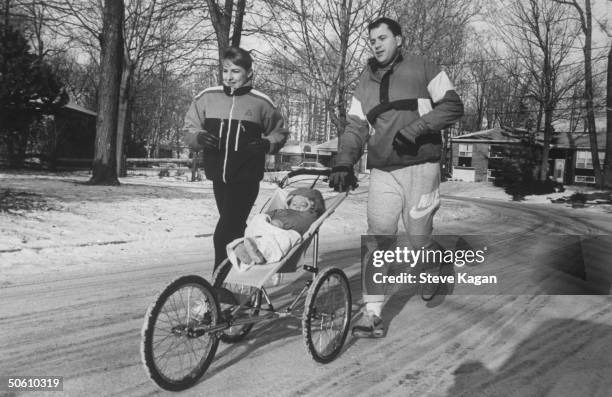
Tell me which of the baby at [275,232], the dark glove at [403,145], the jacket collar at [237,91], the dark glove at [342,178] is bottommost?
the baby at [275,232]

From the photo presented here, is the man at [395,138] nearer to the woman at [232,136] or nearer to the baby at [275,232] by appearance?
the baby at [275,232]

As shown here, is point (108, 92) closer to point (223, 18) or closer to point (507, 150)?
point (223, 18)

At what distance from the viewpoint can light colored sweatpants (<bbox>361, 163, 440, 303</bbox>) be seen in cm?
384

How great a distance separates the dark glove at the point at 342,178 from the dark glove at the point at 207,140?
35.9 inches

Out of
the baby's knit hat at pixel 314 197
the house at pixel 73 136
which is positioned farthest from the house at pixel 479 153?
the baby's knit hat at pixel 314 197

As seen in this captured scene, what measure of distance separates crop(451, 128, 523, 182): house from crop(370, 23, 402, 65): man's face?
41.8 metres

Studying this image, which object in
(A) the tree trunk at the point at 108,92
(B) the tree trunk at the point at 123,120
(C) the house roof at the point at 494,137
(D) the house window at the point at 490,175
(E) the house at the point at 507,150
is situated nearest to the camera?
(A) the tree trunk at the point at 108,92

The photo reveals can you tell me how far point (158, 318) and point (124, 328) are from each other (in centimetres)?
140

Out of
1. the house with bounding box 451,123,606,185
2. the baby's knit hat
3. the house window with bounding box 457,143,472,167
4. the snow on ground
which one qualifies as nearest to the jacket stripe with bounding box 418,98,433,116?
the baby's knit hat

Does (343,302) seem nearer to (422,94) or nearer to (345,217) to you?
(422,94)

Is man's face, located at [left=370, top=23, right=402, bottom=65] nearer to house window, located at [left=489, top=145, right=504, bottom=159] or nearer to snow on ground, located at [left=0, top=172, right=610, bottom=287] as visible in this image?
snow on ground, located at [left=0, top=172, right=610, bottom=287]

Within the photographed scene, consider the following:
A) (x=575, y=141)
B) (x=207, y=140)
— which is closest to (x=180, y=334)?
(x=207, y=140)

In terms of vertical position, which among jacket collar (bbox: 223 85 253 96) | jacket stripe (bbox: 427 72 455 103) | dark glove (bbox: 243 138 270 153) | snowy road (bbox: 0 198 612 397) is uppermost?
jacket stripe (bbox: 427 72 455 103)

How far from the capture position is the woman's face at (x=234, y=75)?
157 inches
